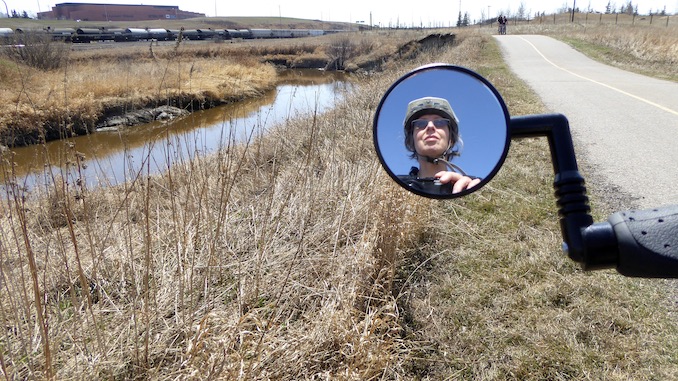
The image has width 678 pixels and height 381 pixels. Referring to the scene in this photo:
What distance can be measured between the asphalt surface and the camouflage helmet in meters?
3.63

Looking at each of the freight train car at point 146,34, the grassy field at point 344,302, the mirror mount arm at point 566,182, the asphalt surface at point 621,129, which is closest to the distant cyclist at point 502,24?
the freight train car at point 146,34

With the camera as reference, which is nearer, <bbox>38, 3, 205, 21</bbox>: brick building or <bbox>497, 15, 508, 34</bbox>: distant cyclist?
<bbox>497, 15, 508, 34</bbox>: distant cyclist

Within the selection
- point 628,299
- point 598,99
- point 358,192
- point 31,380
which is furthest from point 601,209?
point 598,99

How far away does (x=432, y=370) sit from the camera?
2.29 metres

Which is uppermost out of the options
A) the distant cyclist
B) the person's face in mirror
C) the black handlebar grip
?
the distant cyclist

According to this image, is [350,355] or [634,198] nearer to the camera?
[350,355]

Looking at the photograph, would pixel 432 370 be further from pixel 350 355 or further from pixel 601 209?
pixel 601 209

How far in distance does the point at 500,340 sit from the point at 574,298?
1.93 ft

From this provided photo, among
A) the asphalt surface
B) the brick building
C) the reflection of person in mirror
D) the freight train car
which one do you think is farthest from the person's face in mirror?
the brick building

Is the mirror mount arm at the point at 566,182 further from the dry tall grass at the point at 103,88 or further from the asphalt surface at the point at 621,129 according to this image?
the dry tall grass at the point at 103,88

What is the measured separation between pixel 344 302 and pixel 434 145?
Result: 180 cm

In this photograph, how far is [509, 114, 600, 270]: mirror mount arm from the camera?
79cm

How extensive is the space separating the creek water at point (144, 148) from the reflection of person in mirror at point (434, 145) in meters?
2.14

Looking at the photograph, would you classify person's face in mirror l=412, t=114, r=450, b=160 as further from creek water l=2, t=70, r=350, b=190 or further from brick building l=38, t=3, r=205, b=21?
brick building l=38, t=3, r=205, b=21
